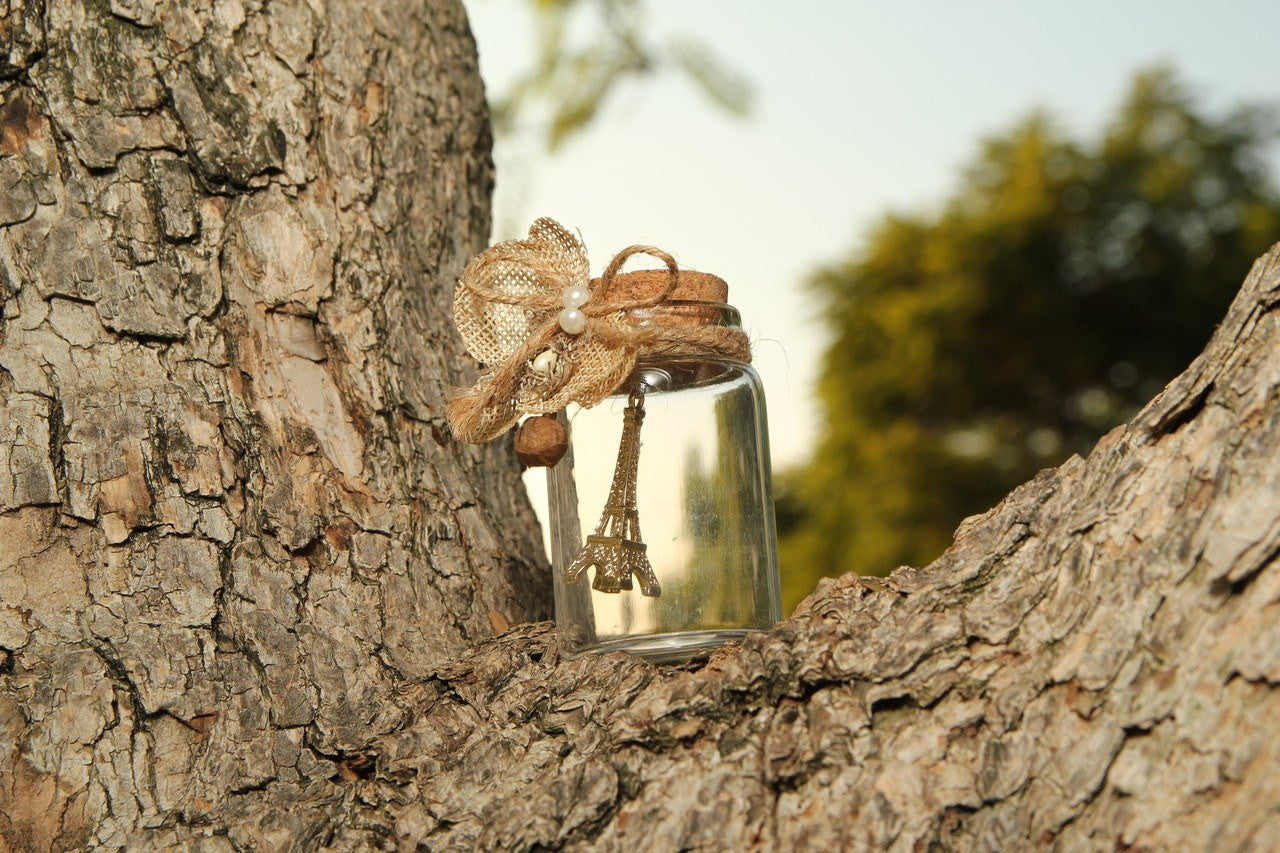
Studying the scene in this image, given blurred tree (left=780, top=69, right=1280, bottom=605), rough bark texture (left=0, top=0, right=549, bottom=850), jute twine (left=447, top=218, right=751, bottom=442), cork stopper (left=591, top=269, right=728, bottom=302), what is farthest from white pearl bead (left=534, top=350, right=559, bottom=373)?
blurred tree (left=780, top=69, right=1280, bottom=605)

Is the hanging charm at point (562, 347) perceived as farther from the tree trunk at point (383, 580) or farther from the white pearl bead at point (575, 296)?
the tree trunk at point (383, 580)

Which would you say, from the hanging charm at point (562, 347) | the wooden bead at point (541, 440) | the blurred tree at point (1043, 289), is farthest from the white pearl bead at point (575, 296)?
the blurred tree at point (1043, 289)

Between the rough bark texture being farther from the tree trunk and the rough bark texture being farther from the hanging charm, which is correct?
the hanging charm

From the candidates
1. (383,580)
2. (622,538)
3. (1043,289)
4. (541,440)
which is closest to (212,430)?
(383,580)

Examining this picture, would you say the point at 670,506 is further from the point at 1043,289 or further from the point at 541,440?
the point at 1043,289

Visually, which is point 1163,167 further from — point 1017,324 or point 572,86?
point 572,86

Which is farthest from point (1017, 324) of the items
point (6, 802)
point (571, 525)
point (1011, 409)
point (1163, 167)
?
point (6, 802)
